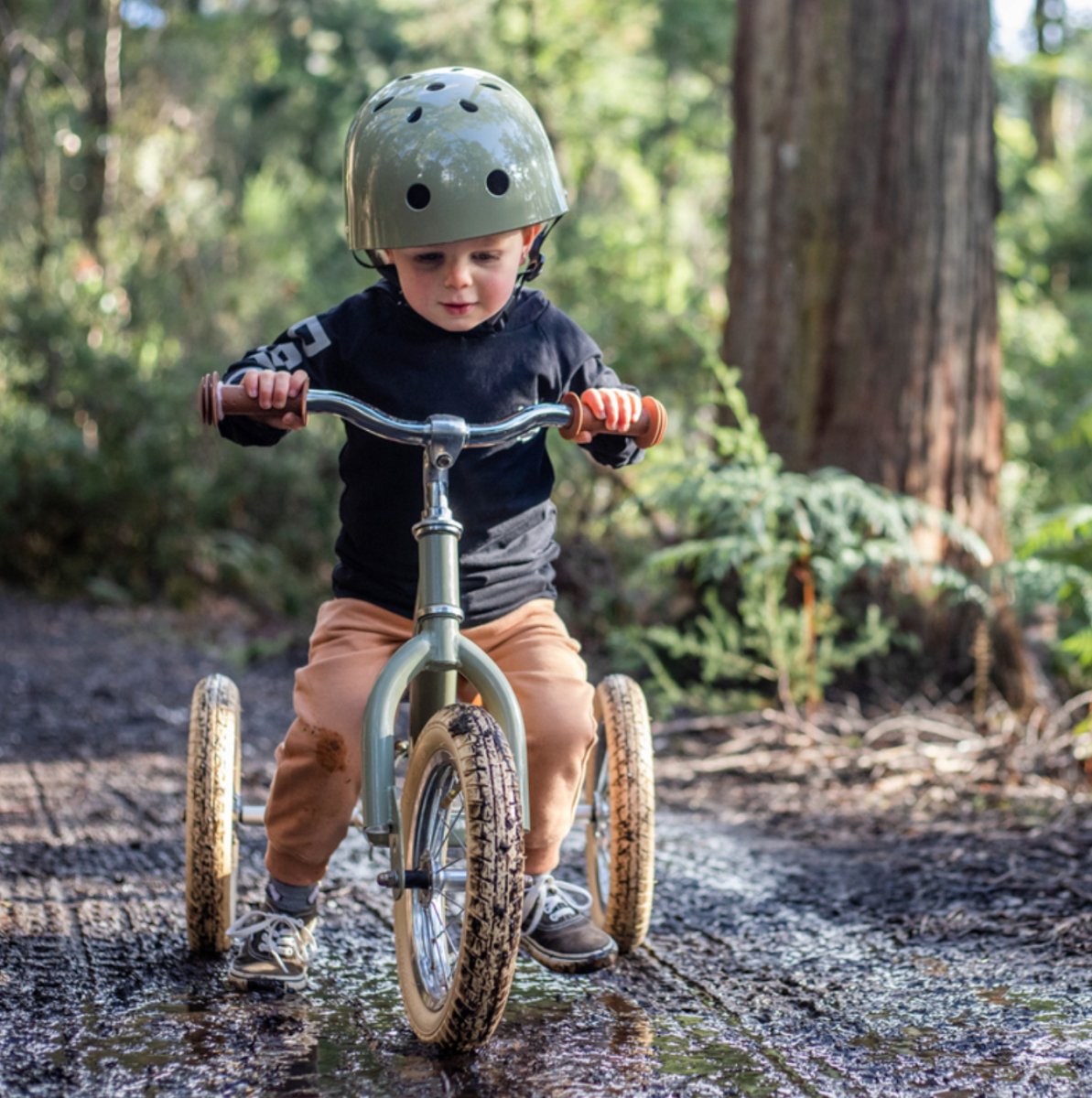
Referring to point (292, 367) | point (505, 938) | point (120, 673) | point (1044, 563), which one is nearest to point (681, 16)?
point (120, 673)

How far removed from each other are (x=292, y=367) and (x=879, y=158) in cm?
377

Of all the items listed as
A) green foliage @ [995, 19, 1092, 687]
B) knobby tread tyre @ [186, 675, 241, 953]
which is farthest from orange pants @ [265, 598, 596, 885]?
green foliage @ [995, 19, 1092, 687]

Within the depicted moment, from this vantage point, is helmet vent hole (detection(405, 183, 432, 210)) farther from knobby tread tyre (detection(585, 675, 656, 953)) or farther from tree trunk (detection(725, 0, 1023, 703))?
tree trunk (detection(725, 0, 1023, 703))

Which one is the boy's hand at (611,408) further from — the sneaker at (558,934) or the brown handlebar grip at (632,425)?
the sneaker at (558,934)

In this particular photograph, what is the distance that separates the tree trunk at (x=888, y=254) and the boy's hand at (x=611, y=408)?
3276mm

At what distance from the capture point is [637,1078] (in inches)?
98.0

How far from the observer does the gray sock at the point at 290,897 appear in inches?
122

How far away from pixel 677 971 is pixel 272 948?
90 cm

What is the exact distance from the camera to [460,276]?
2918 millimetres

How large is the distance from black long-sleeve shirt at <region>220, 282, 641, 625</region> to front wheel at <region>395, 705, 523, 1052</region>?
18.6 inches

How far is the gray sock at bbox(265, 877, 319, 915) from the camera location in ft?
10.2

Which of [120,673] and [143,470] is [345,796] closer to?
[120,673]

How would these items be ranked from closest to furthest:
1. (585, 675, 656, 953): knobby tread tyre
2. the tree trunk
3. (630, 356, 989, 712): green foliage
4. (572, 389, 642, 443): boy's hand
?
1. (572, 389, 642, 443): boy's hand
2. (585, 675, 656, 953): knobby tread tyre
3. (630, 356, 989, 712): green foliage
4. the tree trunk

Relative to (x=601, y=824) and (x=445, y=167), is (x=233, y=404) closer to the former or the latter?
(x=445, y=167)
